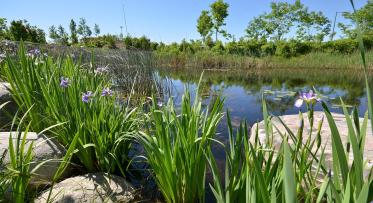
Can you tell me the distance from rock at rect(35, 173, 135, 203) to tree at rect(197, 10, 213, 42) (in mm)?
28446

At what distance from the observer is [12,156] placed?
5.23ft

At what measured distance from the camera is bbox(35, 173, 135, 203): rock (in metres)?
2.06

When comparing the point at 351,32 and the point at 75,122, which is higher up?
the point at 351,32

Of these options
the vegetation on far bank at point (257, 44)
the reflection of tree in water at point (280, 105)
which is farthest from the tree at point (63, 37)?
the reflection of tree in water at point (280, 105)

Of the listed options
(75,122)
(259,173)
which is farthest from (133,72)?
(259,173)

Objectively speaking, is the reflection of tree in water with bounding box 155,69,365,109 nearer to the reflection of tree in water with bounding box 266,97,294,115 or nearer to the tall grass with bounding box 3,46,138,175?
the reflection of tree in water with bounding box 266,97,294,115

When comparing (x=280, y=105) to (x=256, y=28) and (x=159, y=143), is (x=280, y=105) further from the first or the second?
(x=256, y=28)

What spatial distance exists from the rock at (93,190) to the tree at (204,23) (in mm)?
28446

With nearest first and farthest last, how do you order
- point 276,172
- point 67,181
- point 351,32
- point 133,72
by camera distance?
point 276,172, point 67,181, point 133,72, point 351,32

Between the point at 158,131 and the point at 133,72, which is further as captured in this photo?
the point at 133,72

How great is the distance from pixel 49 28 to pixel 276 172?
50.6m

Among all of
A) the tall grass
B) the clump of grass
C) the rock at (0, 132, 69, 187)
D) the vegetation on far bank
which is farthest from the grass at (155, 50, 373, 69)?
the clump of grass

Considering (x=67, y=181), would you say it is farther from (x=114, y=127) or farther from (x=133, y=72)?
(x=133, y=72)

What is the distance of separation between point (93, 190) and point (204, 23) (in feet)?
94.5
